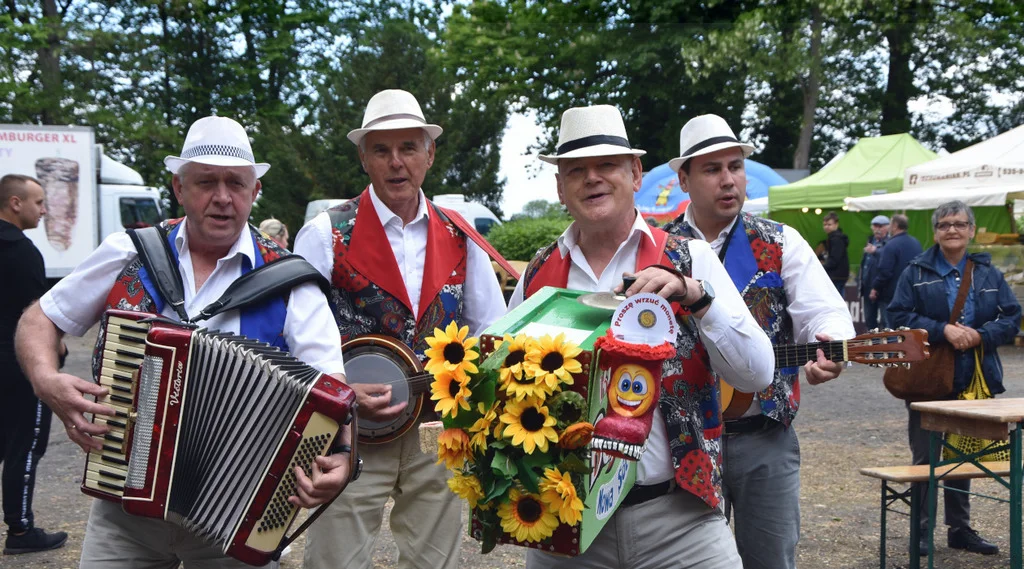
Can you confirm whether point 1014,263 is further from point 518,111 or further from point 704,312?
point 518,111

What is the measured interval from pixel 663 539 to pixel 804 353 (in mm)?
1385

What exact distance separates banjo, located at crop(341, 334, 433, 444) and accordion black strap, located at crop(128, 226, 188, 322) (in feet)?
3.05

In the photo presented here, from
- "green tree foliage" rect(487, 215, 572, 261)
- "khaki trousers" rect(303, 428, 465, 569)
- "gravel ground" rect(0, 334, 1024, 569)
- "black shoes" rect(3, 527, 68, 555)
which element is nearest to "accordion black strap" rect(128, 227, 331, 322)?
"khaki trousers" rect(303, 428, 465, 569)

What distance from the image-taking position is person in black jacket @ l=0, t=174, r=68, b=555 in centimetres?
635

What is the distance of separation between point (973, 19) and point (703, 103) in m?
7.67

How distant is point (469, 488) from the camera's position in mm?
2592

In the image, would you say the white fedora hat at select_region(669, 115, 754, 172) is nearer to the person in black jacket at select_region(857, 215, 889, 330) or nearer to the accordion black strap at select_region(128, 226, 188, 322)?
the accordion black strap at select_region(128, 226, 188, 322)

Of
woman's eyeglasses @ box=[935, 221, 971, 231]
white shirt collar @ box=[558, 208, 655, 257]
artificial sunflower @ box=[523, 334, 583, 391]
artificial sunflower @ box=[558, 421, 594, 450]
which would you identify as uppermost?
woman's eyeglasses @ box=[935, 221, 971, 231]

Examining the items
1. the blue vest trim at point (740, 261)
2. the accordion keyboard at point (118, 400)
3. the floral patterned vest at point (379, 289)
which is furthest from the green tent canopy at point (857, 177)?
the accordion keyboard at point (118, 400)

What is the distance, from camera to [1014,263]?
49.1 feet

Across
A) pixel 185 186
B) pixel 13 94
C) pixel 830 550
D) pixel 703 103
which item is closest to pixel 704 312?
pixel 185 186

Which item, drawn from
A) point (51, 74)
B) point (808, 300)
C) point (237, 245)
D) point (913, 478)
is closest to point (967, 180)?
point (913, 478)

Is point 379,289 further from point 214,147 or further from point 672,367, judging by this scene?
point 672,367

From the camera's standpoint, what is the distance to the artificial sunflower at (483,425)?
2.52 meters
